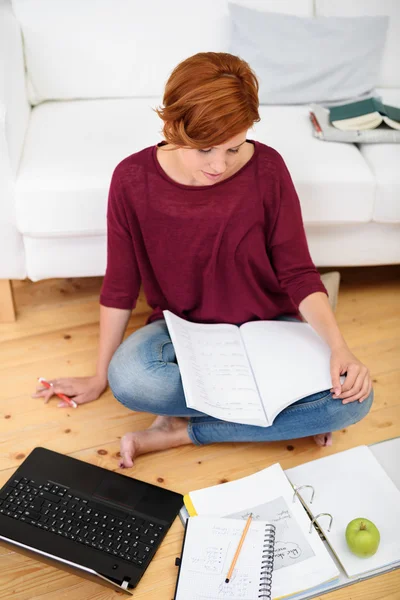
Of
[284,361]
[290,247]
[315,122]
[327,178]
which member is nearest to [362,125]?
[315,122]

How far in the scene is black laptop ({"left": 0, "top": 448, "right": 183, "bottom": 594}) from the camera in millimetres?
1332

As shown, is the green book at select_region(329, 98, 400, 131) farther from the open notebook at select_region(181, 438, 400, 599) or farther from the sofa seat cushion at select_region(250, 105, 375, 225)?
the open notebook at select_region(181, 438, 400, 599)

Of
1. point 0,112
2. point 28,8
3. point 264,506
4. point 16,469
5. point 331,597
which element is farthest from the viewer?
point 28,8

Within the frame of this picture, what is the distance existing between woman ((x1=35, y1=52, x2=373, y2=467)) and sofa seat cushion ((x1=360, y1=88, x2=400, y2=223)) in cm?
45

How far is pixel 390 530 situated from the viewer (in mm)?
1381

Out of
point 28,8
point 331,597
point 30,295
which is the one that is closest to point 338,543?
point 331,597

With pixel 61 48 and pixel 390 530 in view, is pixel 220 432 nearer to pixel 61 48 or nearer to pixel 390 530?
pixel 390 530

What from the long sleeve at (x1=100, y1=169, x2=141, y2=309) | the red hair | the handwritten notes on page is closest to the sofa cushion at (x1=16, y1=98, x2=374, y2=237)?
the long sleeve at (x1=100, y1=169, x2=141, y2=309)

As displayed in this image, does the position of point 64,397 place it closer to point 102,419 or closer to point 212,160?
point 102,419

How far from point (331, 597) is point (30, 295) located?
1.31 metres

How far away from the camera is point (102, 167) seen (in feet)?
6.02

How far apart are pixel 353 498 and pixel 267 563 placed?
0.92ft

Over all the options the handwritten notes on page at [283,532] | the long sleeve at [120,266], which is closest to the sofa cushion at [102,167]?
the long sleeve at [120,266]

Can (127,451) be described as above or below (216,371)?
below
